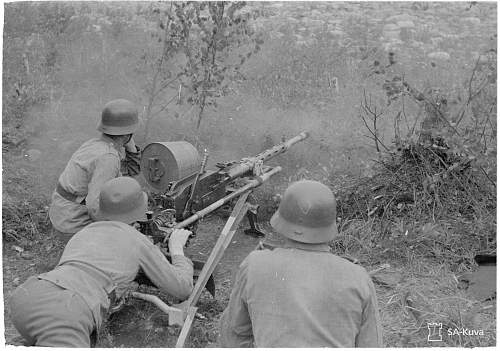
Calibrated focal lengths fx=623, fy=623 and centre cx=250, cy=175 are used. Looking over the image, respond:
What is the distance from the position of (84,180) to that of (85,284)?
162 centimetres

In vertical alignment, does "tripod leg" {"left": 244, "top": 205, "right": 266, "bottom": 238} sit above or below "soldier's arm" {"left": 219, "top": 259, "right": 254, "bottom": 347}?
below

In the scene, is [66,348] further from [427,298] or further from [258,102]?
[258,102]

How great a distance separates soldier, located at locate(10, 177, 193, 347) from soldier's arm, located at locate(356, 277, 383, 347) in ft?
5.17

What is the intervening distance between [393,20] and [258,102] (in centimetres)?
317

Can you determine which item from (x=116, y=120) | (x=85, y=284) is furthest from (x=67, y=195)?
(x=85, y=284)

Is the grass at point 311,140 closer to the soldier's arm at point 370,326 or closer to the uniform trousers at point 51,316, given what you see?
the uniform trousers at point 51,316

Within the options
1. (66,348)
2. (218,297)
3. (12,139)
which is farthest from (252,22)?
(66,348)

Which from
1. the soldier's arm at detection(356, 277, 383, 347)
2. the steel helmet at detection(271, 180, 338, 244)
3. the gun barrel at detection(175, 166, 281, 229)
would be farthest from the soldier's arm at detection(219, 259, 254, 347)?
the gun barrel at detection(175, 166, 281, 229)

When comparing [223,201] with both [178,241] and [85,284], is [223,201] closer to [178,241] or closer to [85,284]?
[178,241]

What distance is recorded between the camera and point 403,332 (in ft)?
15.9

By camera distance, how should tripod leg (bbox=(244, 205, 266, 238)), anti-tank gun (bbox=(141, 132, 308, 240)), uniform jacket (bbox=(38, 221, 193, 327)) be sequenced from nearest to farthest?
uniform jacket (bbox=(38, 221, 193, 327)) < anti-tank gun (bbox=(141, 132, 308, 240)) < tripod leg (bbox=(244, 205, 266, 238))

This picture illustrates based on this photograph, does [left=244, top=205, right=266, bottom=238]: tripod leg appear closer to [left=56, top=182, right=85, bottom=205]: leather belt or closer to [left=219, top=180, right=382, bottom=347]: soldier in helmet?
[left=56, top=182, right=85, bottom=205]: leather belt

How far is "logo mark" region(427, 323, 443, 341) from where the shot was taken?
477 centimetres

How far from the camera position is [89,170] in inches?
209
